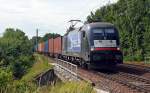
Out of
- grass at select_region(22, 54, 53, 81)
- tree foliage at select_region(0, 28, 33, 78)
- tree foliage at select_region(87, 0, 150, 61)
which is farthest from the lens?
tree foliage at select_region(0, 28, 33, 78)

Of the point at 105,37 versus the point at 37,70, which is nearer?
the point at 105,37

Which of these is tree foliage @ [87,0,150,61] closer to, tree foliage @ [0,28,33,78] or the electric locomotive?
tree foliage @ [0,28,33,78]

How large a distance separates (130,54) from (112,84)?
3455 centimetres

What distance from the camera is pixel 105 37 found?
3122cm

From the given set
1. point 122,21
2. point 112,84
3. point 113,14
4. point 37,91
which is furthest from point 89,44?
point 113,14

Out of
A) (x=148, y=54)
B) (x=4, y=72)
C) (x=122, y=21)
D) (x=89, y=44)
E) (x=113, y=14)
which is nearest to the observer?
(x=4, y=72)

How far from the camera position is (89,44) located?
101ft

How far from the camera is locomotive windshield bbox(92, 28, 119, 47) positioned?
3088 centimetres

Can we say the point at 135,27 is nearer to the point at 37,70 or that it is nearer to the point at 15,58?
the point at 37,70

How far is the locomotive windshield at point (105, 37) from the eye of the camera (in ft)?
101

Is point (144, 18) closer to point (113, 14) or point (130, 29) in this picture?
point (130, 29)

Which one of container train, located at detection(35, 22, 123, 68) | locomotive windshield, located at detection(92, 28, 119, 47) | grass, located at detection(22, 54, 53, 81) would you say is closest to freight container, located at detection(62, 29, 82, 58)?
container train, located at detection(35, 22, 123, 68)

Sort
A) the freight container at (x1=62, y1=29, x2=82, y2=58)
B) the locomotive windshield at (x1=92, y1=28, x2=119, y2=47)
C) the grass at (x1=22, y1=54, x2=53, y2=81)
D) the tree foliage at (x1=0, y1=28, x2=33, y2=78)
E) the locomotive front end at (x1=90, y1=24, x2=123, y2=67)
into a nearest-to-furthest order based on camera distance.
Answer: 1. the locomotive front end at (x1=90, y1=24, x2=123, y2=67)
2. the locomotive windshield at (x1=92, y1=28, x2=119, y2=47)
3. the freight container at (x1=62, y1=29, x2=82, y2=58)
4. the grass at (x1=22, y1=54, x2=53, y2=81)
5. the tree foliage at (x1=0, y1=28, x2=33, y2=78)

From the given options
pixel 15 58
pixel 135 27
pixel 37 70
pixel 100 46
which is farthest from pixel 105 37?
pixel 15 58
